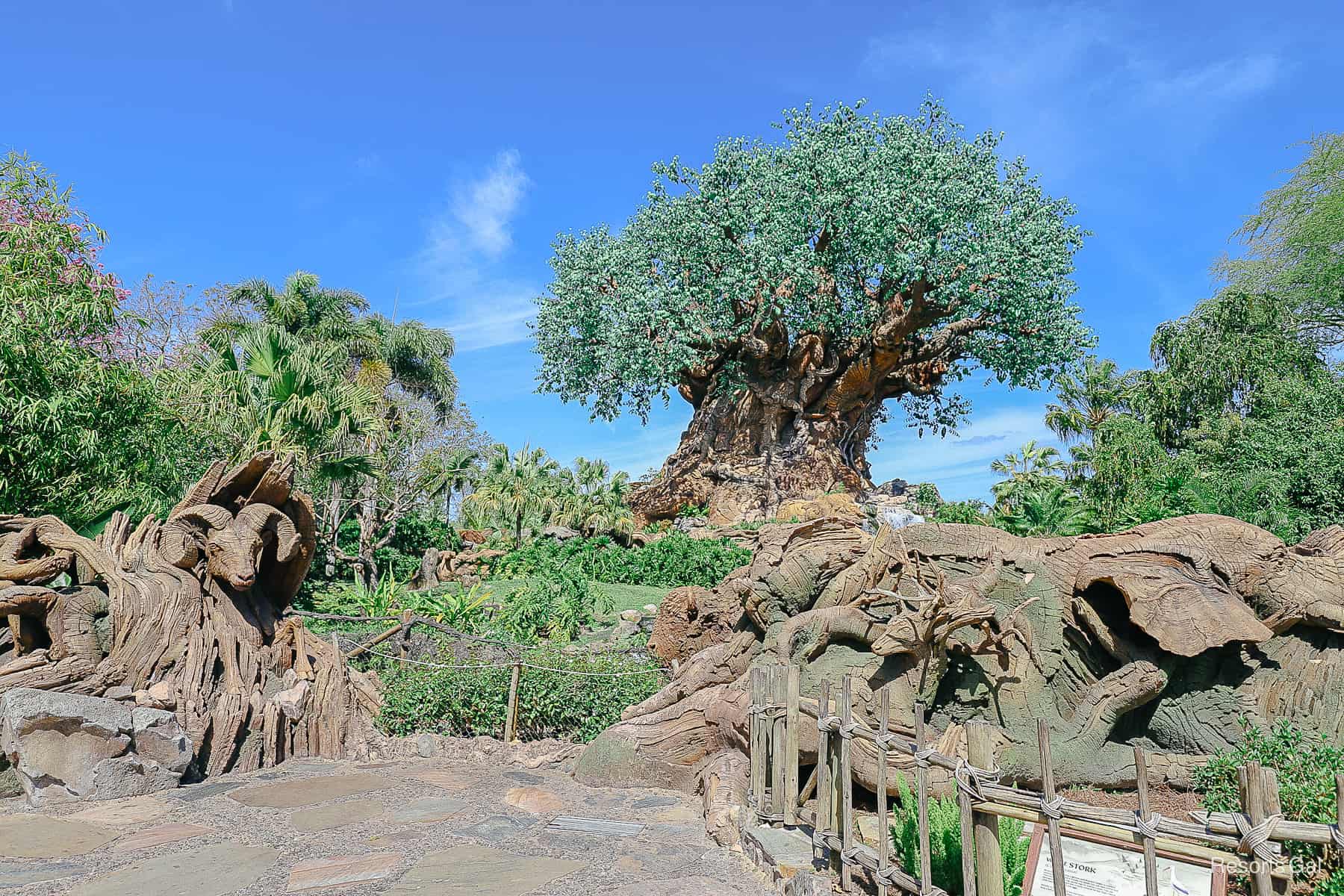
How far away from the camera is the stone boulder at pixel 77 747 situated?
5.54 metres

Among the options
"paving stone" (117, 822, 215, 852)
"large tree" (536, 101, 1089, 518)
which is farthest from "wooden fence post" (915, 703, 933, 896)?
"large tree" (536, 101, 1089, 518)

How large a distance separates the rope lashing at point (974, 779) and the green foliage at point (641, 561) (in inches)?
573

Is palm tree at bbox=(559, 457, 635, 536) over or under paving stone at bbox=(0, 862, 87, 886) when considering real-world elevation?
over

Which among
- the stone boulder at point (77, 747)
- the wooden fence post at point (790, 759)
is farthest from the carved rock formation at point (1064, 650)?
the stone boulder at point (77, 747)

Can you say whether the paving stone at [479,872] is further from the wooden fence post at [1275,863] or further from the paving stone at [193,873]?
the wooden fence post at [1275,863]

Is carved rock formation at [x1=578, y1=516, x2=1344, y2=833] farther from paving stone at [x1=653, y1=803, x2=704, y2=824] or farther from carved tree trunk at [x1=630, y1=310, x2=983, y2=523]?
carved tree trunk at [x1=630, y1=310, x2=983, y2=523]

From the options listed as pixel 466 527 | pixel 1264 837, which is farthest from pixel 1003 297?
pixel 1264 837

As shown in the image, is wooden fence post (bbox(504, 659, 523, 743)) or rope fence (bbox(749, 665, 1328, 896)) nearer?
rope fence (bbox(749, 665, 1328, 896))

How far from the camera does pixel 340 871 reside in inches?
176

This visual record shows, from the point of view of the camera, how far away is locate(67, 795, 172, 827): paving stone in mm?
5293

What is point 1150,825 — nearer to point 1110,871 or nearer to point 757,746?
point 1110,871

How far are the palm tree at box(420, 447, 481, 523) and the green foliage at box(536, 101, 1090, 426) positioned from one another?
14.8 ft

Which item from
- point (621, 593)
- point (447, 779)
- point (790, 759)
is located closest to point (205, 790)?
point (447, 779)

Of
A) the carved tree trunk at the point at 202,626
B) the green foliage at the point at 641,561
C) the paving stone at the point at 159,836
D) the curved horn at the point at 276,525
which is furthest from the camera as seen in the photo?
the green foliage at the point at 641,561
